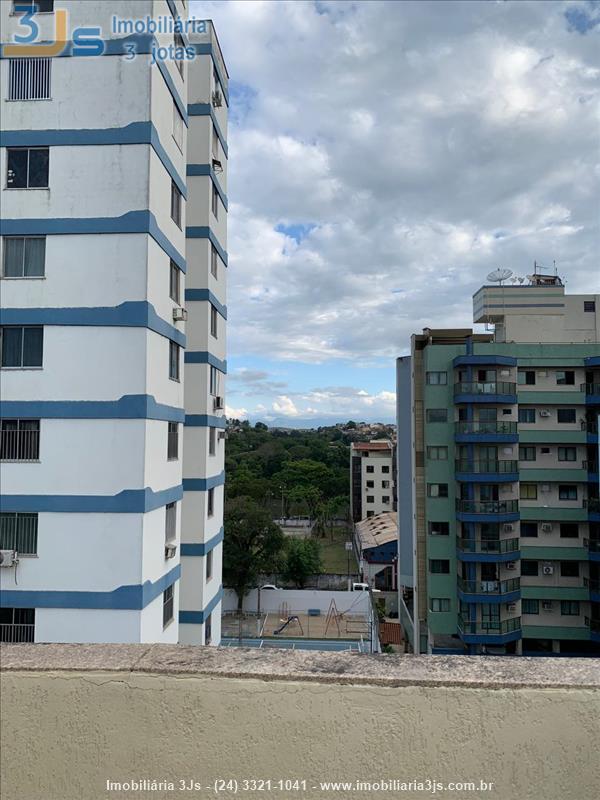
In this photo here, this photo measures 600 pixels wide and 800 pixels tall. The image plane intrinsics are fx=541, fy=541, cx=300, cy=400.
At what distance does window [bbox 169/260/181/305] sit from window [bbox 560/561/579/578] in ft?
47.3

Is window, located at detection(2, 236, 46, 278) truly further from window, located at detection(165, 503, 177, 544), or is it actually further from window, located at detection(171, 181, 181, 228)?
window, located at detection(165, 503, 177, 544)

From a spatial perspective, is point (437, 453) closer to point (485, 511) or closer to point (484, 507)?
point (484, 507)

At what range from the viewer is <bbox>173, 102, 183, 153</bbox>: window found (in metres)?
8.46

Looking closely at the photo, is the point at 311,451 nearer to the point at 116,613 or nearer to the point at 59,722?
the point at 116,613

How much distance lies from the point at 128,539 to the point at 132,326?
279cm

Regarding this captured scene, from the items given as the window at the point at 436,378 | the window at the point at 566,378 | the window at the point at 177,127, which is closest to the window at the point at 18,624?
the window at the point at 177,127

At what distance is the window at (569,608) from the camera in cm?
1638

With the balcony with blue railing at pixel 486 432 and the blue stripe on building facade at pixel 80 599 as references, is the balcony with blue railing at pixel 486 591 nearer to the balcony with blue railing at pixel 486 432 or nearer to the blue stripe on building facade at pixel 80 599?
the balcony with blue railing at pixel 486 432

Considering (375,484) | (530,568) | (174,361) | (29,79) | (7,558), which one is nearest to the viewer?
(7,558)

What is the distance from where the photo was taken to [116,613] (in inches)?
276

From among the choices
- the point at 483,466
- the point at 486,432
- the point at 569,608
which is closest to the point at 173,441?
the point at 486,432

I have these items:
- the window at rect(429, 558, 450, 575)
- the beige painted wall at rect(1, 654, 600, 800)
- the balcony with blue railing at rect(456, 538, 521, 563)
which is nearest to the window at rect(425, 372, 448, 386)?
the balcony with blue railing at rect(456, 538, 521, 563)

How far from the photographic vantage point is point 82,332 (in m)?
7.19

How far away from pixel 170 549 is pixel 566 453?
13331 millimetres
